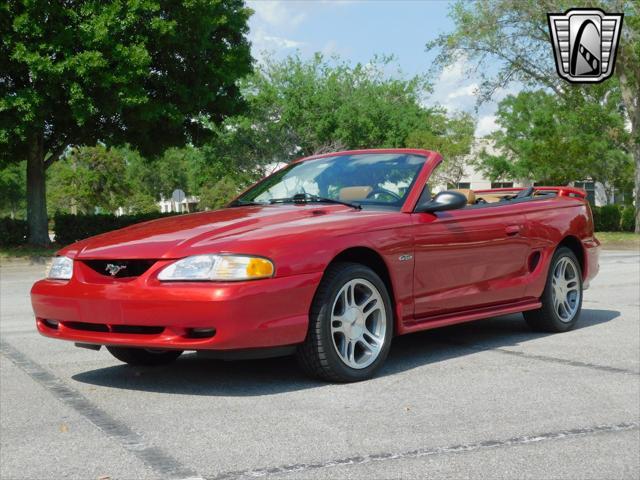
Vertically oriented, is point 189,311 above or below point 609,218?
above

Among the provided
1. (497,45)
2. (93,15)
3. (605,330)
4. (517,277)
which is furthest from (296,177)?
(497,45)

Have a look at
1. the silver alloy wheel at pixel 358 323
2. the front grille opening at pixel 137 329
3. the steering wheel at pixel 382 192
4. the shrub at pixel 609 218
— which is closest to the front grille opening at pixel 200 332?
the front grille opening at pixel 137 329

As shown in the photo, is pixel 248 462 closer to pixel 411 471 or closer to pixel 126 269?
pixel 411 471

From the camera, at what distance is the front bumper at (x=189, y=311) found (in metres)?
5.03

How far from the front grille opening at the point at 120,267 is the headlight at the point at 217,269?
180 mm

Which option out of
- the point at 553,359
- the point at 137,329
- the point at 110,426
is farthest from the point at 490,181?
the point at 110,426

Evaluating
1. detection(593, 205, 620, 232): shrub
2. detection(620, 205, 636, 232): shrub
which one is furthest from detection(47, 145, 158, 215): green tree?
detection(620, 205, 636, 232): shrub

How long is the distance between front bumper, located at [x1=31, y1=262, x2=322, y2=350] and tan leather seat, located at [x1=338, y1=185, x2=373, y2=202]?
45.6 inches

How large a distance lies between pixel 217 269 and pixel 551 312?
3.57m

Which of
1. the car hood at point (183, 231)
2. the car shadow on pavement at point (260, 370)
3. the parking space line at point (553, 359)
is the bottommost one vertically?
the parking space line at point (553, 359)

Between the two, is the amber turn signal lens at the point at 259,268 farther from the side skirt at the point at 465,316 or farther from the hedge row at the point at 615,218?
the hedge row at the point at 615,218

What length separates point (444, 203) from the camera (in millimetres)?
6211

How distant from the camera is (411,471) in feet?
12.4

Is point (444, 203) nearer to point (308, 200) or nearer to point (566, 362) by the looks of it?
point (308, 200)
